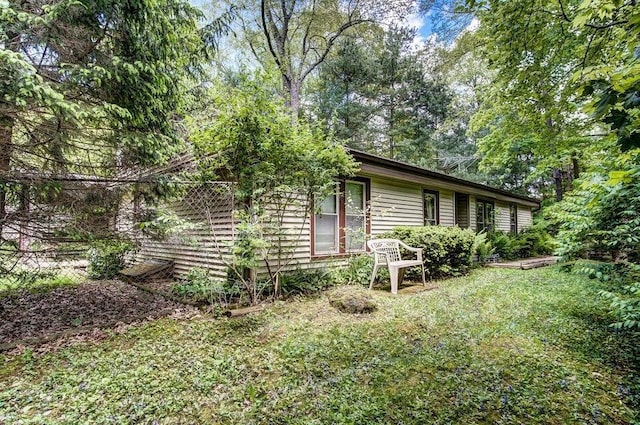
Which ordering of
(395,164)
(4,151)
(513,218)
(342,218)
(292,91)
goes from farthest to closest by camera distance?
1. (513,218)
2. (292,91)
3. (395,164)
4. (342,218)
5. (4,151)

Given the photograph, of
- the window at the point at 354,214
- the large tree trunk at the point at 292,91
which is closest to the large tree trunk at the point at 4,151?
the window at the point at 354,214

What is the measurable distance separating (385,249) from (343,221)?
113 centimetres

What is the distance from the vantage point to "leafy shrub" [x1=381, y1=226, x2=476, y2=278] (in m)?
7.08

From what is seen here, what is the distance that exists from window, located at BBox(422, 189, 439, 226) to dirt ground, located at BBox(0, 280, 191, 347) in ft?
24.4

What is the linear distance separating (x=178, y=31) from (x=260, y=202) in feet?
9.46

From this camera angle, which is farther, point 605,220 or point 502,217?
point 502,217

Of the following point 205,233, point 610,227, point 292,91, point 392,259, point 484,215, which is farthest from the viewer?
point 292,91

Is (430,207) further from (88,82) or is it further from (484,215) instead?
(88,82)

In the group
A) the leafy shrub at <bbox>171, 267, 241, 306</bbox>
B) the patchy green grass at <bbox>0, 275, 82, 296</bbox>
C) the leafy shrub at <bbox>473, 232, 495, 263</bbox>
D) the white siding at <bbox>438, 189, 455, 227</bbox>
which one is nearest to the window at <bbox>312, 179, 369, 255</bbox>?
the leafy shrub at <bbox>171, 267, 241, 306</bbox>

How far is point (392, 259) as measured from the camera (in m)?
6.65

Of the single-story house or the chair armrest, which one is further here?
the chair armrest

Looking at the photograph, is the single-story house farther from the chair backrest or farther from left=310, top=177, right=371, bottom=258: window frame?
the chair backrest

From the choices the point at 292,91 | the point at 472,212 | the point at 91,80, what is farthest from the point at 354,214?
the point at 292,91

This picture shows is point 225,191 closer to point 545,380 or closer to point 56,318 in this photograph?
point 56,318
